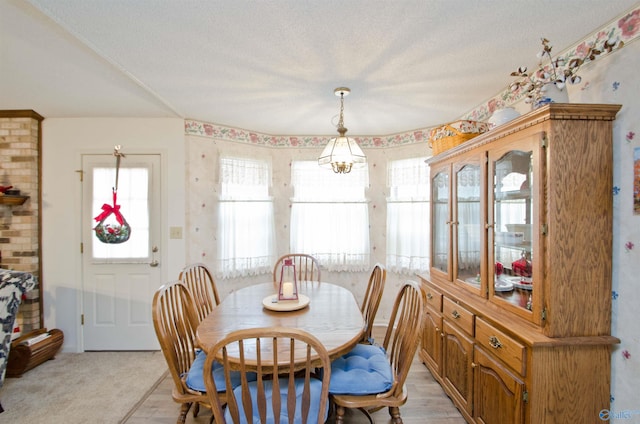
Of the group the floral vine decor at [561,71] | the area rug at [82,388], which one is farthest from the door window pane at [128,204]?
the floral vine decor at [561,71]

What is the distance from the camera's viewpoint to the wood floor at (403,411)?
193cm

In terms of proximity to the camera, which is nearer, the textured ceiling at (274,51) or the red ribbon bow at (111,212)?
the textured ceiling at (274,51)

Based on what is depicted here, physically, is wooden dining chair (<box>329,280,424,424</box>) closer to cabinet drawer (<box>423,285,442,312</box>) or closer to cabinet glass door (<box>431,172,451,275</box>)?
cabinet drawer (<box>423,285,442,312</box>)

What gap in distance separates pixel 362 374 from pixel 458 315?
0.81 m

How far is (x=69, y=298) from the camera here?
2910mm

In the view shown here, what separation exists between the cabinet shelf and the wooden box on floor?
4.03ft

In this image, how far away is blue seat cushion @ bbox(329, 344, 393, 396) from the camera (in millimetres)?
1497

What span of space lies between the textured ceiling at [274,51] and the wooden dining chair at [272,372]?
1458 mm

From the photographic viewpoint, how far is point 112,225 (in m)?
2.81

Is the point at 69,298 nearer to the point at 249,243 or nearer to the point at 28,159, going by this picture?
the point at 28,159

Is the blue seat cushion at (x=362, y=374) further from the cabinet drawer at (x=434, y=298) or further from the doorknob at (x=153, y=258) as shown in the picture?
the doorknob at (x=153, y=258)

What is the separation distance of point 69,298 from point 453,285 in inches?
142

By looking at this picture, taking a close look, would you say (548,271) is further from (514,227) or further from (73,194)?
(73,194)

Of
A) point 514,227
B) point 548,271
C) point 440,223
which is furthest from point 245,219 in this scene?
point 548,271
